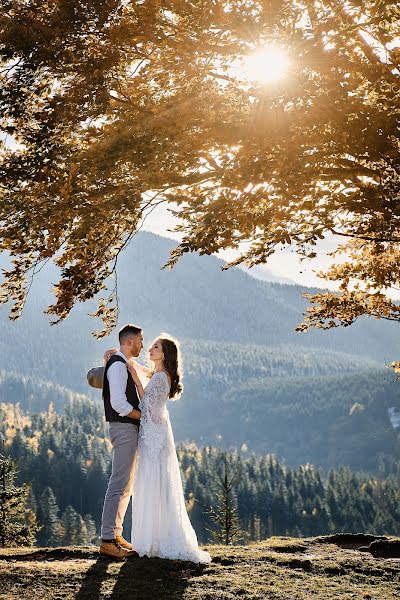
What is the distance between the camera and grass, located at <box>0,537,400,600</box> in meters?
7.40

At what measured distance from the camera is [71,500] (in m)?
121

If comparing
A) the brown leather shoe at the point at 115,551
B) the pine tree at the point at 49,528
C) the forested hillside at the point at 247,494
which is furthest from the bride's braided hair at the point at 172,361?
the forested hillside at the point at 247,494

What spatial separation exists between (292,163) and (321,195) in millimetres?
1028

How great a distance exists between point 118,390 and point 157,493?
145 cm

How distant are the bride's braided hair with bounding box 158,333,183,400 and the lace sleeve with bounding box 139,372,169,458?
14cm

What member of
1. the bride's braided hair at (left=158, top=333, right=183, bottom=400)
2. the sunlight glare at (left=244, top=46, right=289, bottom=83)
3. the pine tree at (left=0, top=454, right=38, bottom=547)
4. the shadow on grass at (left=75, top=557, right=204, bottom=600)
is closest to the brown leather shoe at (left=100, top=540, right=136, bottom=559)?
the shadow on grass at (left=75, top=557, right=204, bottom=600)

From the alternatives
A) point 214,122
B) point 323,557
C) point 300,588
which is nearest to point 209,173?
point 214,122

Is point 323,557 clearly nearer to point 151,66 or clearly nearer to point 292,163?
point 292,163

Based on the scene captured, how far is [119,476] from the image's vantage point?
29.5 ft

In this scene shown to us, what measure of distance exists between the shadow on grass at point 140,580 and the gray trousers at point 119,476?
45cm

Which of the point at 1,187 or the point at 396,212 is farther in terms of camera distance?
the point at 1,187

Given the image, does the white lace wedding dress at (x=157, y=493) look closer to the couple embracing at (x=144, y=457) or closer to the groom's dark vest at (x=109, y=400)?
the couple embracing at (x=144, y=457)

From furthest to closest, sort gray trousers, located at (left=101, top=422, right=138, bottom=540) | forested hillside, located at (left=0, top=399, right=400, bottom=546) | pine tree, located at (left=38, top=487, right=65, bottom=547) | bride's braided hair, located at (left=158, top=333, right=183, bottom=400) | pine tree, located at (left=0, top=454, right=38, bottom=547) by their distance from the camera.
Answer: forested hillside, located at (left=0, top=399, right=400, bottom=546) → pine tree, located at (left=38, top=487, right=65, bottom=547) → pine tree, located at (left=0, top=454, right=38, bottom=547) → bride's braided hair, located at (left=158, top=333, right=183, bottom=400) → gray trousers, located at (left=101, top=422, right=138, bottom=540)

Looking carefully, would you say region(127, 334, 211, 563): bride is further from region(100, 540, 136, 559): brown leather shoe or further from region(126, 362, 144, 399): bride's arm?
region(100, 540, 136, 559): brown leather shoe
